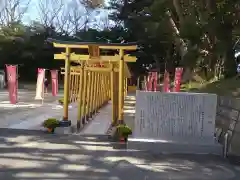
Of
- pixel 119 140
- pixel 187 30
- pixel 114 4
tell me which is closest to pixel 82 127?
pixel 119 140

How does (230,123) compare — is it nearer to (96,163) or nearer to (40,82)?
(96,163)

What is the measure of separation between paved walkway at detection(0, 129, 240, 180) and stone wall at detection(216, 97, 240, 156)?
2.97ft

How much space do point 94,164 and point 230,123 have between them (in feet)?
12.0

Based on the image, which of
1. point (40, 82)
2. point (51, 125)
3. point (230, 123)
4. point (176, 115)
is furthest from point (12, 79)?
point (230, 123)

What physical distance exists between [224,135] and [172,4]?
14832 millimetres

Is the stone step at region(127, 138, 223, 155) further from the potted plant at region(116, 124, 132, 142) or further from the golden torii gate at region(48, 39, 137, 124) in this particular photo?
the golden torii gate at region(48, 39, 137, 124)

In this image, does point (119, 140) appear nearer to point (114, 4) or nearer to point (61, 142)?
point (61, 142)

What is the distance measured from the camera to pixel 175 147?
8008 mm

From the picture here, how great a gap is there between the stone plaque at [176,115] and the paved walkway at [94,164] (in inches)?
27.3

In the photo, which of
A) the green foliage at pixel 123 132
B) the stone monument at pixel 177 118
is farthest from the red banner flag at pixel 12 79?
Answer: the stone monument at pixel 177 118

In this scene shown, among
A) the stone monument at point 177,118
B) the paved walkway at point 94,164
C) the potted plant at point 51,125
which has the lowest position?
the paved walkway at point 94,164

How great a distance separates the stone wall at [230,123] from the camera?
8102 mm

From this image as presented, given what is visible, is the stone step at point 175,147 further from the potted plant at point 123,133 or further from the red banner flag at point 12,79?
the red banner flag at point 12,79

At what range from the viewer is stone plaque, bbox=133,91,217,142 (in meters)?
8.15
